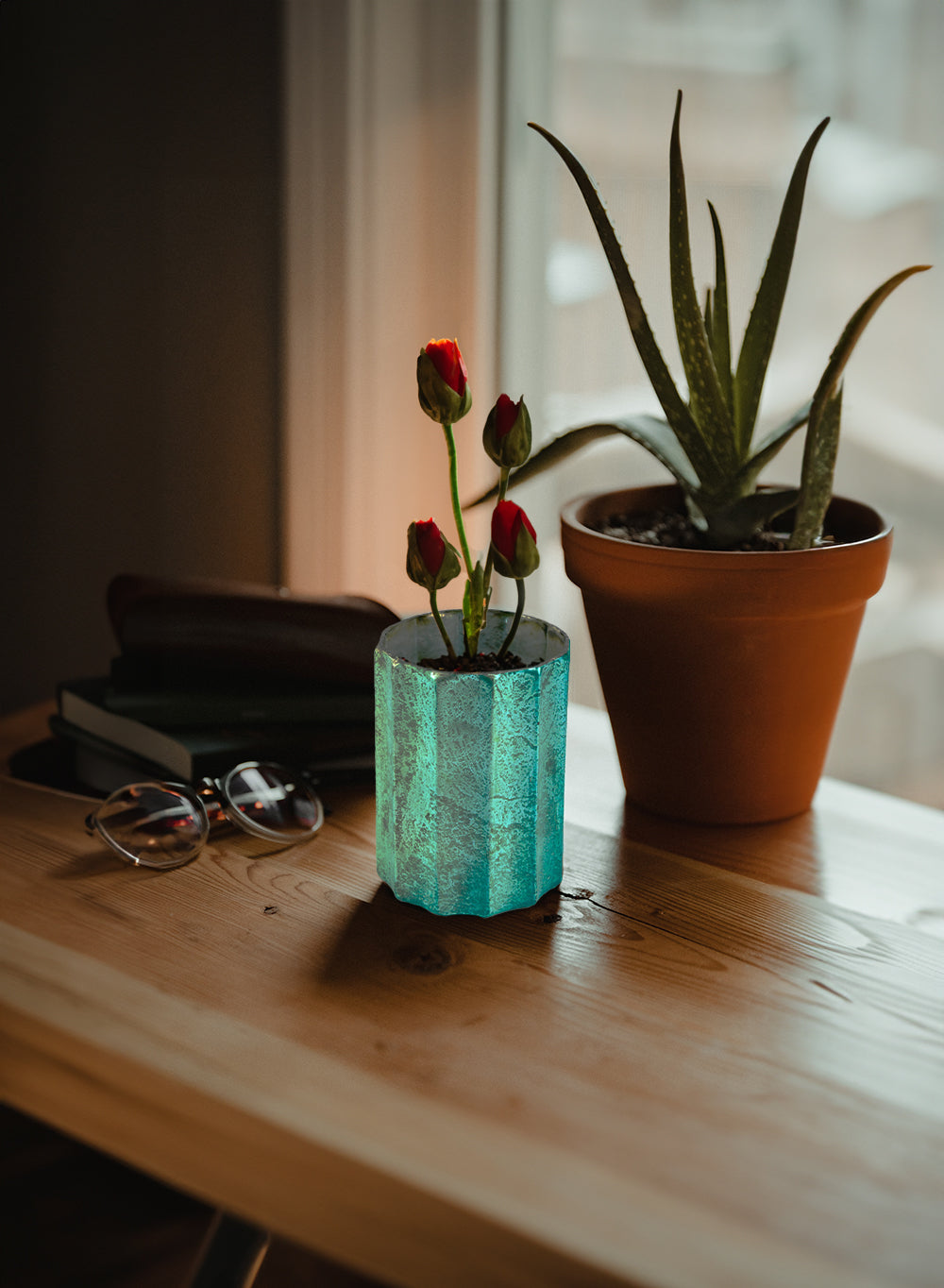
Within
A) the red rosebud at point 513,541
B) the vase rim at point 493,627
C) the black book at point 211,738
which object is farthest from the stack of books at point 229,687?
the red rosebud at point 513,541

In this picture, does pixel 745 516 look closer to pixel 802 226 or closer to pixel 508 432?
pixel 508 432

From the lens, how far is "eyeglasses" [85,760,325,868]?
28.5 inches

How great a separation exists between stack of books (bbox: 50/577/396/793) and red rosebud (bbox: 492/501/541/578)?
0.25m

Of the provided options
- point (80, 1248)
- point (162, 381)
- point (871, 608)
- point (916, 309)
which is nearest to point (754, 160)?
point (916, 309)

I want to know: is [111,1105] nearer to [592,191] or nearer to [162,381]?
[592,191]

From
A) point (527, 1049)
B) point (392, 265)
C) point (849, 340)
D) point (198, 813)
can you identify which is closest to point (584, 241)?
point (392, 265)

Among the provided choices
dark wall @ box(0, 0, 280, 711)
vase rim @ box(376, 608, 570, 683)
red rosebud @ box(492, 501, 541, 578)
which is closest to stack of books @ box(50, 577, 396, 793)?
vase rim @ box(376, 608, 570, 683)

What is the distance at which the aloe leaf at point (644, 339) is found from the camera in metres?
0.68

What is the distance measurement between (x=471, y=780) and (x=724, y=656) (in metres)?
0.19

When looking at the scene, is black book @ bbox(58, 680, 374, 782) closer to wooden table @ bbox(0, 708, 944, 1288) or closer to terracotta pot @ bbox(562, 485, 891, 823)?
wooden table @ bbox(0, 708, 944, 1288)

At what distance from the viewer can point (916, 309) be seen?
1143 mm

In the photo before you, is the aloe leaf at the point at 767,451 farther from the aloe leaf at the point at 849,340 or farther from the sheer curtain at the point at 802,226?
the sheer curtain at the point at 802,226

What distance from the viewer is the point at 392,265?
4.33 feet

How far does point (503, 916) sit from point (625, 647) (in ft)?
0.61
